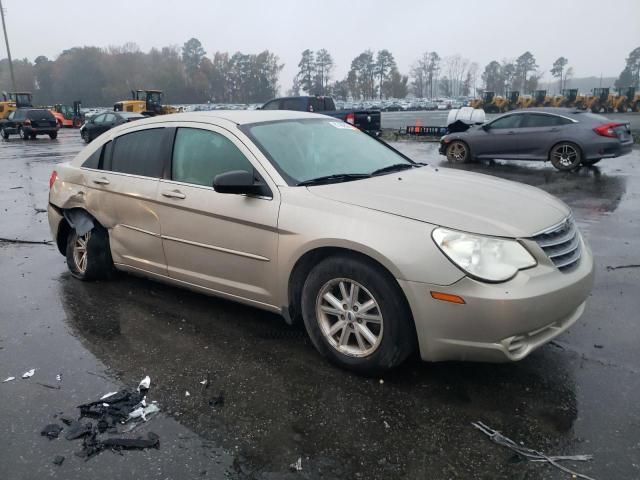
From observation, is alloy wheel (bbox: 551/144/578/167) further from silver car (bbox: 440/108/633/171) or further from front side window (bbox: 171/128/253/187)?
front side window (bbox: 171/128/253/187)

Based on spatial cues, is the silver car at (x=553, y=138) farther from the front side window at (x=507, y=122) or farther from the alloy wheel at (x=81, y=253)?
the alloy wheel at (x=81, y=253)

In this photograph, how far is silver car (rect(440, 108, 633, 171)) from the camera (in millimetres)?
11984

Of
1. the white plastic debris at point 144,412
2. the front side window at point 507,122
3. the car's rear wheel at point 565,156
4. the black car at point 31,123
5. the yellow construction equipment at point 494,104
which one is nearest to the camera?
the white plastic debris at point 144,412

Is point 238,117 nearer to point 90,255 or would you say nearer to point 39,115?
point 90,255

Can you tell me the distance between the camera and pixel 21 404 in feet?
10.5

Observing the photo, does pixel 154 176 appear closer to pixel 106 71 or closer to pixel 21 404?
pixel 21 404

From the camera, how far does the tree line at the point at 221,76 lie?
10625cm

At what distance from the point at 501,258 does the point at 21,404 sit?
2.92 metres

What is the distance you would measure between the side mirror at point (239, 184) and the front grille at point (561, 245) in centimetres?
179

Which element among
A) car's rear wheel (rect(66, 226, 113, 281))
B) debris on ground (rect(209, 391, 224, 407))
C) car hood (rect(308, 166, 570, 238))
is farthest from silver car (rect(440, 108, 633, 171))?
debris on ground (rect(209, 391, 224, 407))

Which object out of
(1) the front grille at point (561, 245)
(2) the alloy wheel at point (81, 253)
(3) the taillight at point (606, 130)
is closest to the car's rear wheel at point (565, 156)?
(3) the taillight at point (606, 130)

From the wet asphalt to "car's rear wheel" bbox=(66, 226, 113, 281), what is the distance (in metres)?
0.21

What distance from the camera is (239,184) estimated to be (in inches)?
142

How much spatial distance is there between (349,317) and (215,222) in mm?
1259
